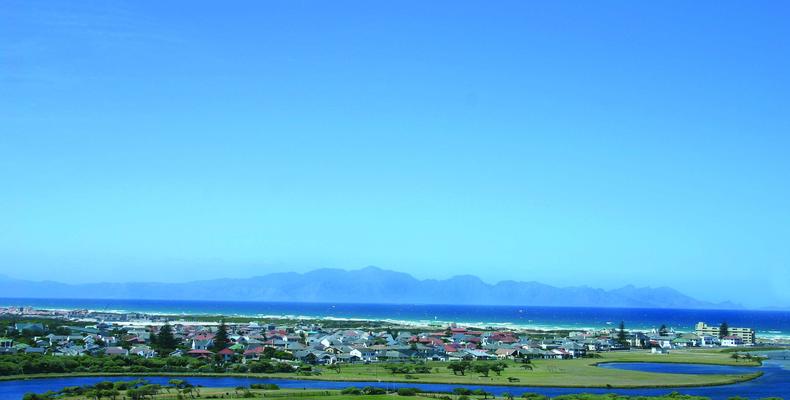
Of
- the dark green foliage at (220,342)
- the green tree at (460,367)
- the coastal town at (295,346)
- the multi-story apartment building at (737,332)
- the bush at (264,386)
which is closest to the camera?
the bush at (264,386)

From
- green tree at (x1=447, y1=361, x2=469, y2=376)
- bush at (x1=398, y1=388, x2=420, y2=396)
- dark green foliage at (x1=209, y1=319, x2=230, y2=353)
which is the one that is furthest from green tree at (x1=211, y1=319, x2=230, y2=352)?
bush at (x1=398, y1=388, x2=420, y2=396)

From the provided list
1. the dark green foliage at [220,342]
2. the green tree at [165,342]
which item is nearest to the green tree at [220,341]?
the dark green foliage at [220,342]

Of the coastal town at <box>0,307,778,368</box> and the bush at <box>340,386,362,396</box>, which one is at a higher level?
the coastal town at <box>0,307,778,368</box>

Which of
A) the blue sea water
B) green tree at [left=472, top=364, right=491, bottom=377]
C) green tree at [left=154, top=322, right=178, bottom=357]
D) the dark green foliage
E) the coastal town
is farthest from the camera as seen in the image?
the dark green foliage

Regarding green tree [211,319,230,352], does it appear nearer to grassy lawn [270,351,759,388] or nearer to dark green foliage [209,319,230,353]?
dark green foliage [209,319,230,353]

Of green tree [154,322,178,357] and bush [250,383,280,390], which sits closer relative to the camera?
bush [250,383,280,390]

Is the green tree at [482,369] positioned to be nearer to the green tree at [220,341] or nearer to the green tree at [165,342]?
the green tree at [220,341]

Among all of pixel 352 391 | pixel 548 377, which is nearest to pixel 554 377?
pixel 548 377

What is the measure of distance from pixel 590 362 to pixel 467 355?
9.97 metres

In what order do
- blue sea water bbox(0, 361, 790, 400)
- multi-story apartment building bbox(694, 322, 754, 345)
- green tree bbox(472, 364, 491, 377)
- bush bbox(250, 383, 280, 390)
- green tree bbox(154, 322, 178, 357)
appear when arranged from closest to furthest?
1. blue sea water bbox(0, 361, 790, 400)
2. bush bbox(250, 383, 280, 390)
3. green tree bbox(472, 364, 491, 377)
4. green tree bbox(154, 322, 178, 357)
5. multi-story apartment building bbox(694, 322, 754, 345)

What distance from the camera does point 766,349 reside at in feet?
271

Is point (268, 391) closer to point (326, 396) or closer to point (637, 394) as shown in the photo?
point (326, 396)

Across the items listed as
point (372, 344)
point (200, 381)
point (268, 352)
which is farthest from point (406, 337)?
point (200, 381)

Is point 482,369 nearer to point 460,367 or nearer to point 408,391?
point 460,367
